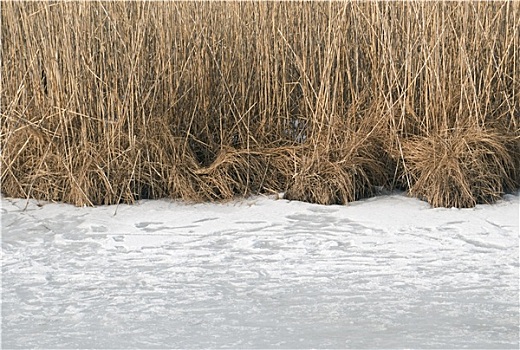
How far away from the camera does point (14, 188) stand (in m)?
3.82

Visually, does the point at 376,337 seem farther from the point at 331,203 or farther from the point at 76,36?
the point at 76,36

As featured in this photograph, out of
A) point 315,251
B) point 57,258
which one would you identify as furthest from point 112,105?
point 315,251

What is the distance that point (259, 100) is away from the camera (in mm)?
3938

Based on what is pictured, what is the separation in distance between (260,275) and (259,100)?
4.27 ft

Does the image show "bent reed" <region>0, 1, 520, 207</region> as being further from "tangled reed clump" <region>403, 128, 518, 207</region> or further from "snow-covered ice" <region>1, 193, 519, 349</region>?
"snow-covered ice" <region>1, 193, 519, 349</region>

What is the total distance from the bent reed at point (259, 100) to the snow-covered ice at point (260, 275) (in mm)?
141

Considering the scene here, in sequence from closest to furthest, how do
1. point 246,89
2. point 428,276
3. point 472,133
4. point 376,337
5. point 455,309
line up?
point 376,337, point 455,309, point 428,276, point 472,133, point 246,89

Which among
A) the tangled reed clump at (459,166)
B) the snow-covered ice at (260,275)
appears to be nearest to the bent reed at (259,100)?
the tangled reed clump at (459,166)

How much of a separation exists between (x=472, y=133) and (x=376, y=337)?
1601 mm

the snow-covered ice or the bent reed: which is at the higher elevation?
the bent reed

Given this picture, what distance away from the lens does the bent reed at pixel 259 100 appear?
3682 millimetres

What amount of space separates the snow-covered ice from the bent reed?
14 cm

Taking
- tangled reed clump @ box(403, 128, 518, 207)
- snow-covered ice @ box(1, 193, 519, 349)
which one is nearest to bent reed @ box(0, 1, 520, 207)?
tangled reed clump @ box(403, 128, 518, 207)

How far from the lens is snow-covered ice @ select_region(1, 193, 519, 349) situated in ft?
7.57
